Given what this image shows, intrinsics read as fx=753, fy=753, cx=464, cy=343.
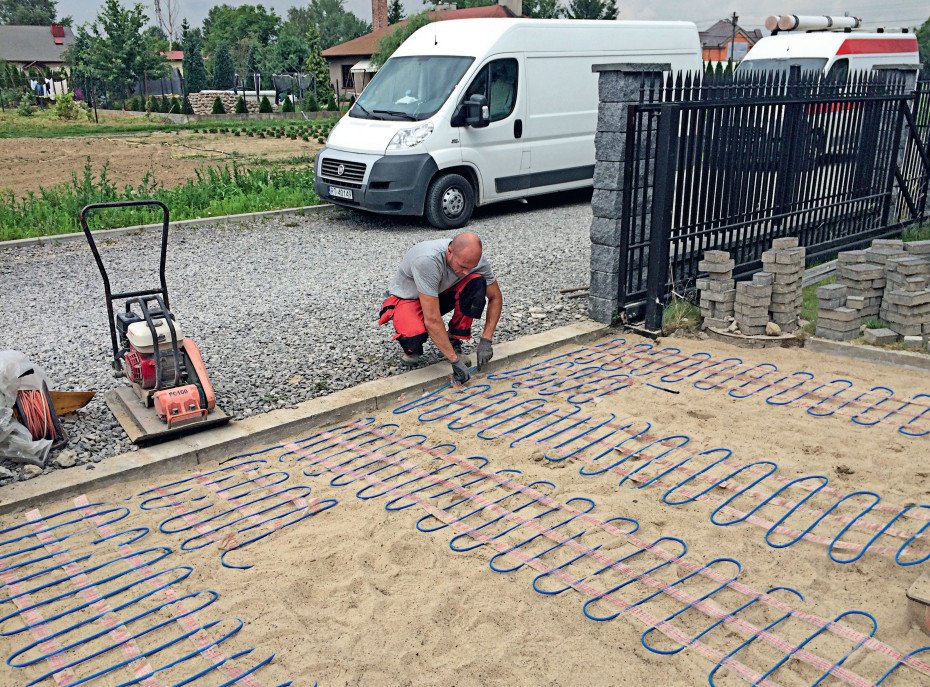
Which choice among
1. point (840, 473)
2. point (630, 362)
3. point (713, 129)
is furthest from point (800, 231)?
point (840, 473)

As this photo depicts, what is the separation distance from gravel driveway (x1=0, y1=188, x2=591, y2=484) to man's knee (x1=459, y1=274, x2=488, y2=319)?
0.56 m

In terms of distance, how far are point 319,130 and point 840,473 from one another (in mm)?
23891

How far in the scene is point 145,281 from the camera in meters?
7.86

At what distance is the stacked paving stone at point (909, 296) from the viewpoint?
5844mm

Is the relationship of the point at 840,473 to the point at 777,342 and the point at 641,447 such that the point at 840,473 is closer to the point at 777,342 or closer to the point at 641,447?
the point at 641,447

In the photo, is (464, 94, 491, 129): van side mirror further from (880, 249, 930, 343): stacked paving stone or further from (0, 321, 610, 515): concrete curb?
(880, 249, 930, 343): stacked paving stone

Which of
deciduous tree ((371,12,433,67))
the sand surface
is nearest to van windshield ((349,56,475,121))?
the sand surface

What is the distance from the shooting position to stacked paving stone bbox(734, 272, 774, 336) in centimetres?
599

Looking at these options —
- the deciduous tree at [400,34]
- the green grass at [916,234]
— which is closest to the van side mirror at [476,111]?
the green grass at [916,234]

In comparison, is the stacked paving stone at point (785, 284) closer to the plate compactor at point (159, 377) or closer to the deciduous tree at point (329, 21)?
the plate compactor at point (159, 377)

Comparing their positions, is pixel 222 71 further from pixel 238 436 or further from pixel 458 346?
pixel 238 436

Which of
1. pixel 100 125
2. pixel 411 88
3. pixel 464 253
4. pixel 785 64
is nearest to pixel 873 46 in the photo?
pixel 785 64

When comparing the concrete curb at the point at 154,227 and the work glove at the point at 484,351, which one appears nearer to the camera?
the work glove at the point at 484,351

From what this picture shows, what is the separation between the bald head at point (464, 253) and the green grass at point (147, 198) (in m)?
6.62
